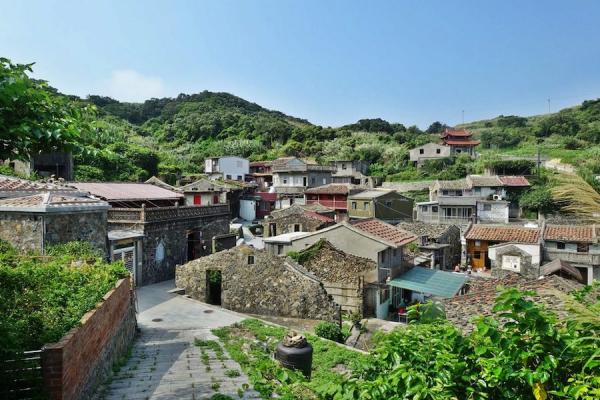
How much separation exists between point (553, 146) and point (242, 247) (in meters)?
70.3

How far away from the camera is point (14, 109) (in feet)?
17.9

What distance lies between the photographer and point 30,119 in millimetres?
5559

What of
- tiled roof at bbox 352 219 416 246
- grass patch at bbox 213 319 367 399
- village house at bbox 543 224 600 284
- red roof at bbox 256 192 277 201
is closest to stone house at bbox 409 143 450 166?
red roof at bbox 256 192 277 201

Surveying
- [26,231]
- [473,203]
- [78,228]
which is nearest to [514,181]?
[473,203]

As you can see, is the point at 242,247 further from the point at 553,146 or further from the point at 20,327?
the point at 553,146

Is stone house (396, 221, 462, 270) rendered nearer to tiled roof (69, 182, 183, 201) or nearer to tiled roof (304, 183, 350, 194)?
tiled roof (304, 183, 350, 194)

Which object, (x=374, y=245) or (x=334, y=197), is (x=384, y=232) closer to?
(x=374, y=245)

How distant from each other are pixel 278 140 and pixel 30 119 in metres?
85.0

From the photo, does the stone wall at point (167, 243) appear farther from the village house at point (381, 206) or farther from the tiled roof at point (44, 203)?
the village house at point (381, 206)

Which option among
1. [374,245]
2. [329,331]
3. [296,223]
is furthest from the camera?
[296,223]

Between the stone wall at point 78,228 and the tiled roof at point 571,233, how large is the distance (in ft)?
101

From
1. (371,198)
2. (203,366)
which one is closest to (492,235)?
(371,198)

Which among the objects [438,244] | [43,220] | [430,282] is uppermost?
[43,220]

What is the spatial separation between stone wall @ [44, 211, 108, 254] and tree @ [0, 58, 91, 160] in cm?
983
